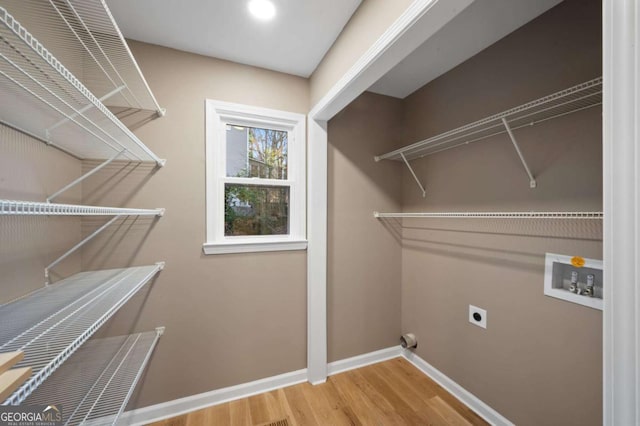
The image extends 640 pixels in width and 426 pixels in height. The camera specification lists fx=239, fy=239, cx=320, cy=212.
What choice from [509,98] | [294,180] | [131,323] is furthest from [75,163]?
[509,98]

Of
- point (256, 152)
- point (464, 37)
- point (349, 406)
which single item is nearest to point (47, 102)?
point (256, 152)

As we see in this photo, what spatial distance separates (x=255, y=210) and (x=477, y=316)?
1761mm

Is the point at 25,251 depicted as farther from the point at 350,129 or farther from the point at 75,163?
the point at 350,129

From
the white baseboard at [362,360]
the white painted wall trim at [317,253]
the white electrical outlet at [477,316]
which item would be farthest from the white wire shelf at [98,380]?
the white electrical outlet at [477,316]

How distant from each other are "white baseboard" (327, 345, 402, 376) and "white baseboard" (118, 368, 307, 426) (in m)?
0.25

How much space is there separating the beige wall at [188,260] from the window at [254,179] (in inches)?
2.8

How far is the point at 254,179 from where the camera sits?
6.13 feet

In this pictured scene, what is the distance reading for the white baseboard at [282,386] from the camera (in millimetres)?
1505

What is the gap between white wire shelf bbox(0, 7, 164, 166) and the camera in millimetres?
582

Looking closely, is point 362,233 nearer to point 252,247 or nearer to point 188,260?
point 252,247

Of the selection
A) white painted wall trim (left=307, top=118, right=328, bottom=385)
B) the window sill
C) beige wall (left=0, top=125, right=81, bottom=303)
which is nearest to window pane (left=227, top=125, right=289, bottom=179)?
white painted wall trim (left=307, top=118, right=328, bottom=385)

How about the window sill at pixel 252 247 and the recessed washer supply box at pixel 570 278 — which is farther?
the window sill at pixel 252 247

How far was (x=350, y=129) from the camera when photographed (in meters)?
2.06

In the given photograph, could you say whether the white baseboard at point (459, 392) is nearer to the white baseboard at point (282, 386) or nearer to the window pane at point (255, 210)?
the white baseboard at point (282, 386)
